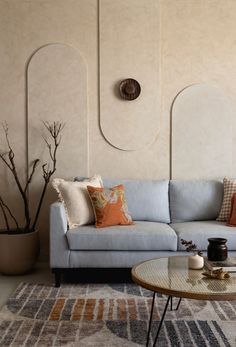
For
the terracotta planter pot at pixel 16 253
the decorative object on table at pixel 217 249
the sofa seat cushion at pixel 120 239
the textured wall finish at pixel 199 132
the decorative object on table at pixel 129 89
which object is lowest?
the terracotta planter pot at pixel 16 253

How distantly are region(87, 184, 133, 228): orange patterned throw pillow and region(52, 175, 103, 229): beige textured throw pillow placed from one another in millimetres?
80

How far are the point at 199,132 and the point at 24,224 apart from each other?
6.41 ft

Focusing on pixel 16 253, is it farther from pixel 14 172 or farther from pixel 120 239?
pixel 120 239

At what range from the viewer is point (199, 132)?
4.48 meters

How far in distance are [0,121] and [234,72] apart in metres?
2.34

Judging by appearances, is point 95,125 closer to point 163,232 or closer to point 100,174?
point 100,174

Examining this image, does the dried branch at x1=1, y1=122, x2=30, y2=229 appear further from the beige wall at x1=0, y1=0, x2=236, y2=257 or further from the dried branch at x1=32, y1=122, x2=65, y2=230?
the dried branch at x1=32, y1=122, x2=65, y2=230

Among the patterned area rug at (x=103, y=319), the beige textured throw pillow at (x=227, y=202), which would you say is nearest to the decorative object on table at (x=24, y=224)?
the patterned area rug at (x=103, y=319)

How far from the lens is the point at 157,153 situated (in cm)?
450

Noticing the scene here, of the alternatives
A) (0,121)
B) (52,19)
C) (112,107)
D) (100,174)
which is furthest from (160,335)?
(52,19)

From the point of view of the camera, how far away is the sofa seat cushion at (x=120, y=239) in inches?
141

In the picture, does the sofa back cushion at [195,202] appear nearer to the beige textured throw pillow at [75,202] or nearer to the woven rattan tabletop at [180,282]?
the beige textured throw pillow at [75,202]

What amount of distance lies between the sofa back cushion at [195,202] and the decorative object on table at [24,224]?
1.23m

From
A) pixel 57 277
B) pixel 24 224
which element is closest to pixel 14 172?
pixel 24 224
